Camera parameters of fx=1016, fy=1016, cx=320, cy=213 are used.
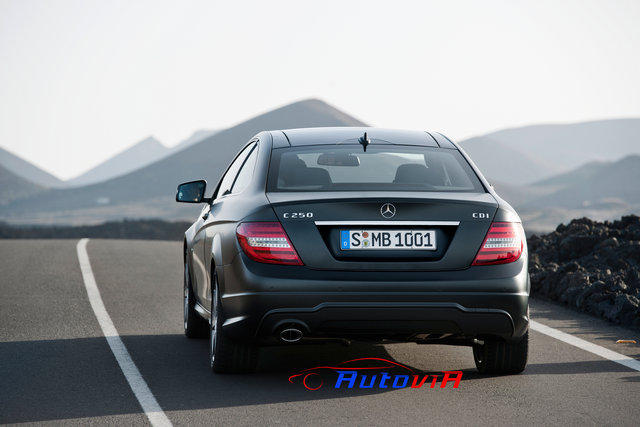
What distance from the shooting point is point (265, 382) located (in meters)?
6.70

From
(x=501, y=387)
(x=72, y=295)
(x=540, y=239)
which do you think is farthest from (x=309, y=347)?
(x=540, y=239)

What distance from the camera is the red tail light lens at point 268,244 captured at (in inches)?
240

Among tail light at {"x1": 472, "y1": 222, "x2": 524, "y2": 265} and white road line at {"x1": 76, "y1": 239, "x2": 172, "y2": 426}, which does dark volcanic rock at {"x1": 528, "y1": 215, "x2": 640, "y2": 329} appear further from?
white road line at {"x1": 76, "y1": 239, "x2": 172, "y2": 426}

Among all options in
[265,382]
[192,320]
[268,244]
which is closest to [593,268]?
[192,320]

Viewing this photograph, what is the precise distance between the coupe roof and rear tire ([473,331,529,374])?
145 cm

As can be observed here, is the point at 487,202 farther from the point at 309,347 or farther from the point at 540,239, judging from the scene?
the point at 540,239

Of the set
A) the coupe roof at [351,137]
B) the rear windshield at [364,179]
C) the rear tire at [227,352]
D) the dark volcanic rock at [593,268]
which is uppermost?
the coupe roof at [351,137]

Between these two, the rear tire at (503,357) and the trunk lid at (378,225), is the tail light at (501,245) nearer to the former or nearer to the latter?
the trunk lid at (378,225)

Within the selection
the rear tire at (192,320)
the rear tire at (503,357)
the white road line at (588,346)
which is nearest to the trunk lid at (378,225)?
the rear tire at (503,357)

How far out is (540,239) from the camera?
50.8 feet

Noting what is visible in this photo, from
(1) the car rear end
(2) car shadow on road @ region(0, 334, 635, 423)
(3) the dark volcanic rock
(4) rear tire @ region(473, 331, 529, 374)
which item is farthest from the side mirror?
(3) the dark volcanic rock

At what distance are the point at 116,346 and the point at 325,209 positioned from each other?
2949mm

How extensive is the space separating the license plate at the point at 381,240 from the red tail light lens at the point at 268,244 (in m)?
0.32

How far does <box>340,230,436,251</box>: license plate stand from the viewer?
6113mm
